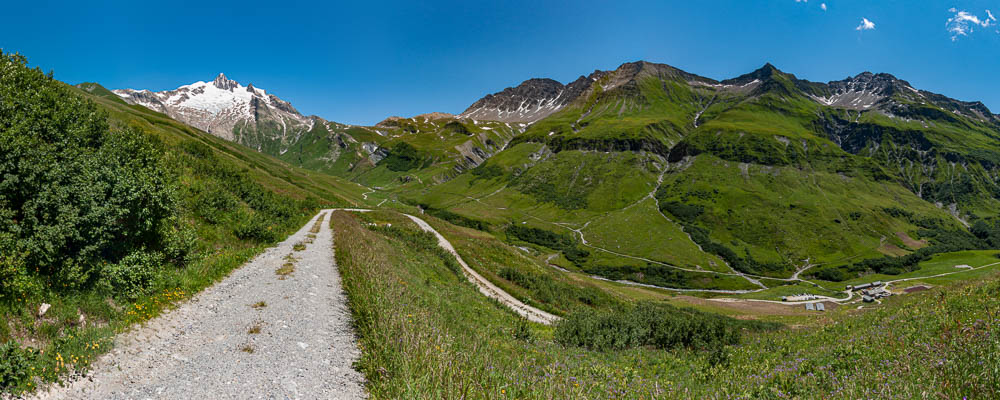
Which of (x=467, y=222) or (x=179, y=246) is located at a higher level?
(x=179, y=246)

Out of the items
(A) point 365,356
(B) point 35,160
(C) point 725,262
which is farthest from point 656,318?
(C) point 725,262

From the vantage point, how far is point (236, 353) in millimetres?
8500

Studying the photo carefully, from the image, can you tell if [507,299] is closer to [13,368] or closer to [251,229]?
[251,229]


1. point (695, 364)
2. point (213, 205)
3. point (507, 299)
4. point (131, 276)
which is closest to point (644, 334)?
point (695, 364)

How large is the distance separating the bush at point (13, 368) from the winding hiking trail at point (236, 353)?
16.3 inches

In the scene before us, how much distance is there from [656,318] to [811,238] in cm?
19347

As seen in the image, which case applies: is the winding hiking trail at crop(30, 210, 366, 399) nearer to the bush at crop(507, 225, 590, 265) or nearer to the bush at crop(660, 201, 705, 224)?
the bush at crop(507, 225, 590, 265)

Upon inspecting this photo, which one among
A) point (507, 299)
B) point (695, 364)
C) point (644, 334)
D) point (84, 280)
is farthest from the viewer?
point (507, 299)

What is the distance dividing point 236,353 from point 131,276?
5230 millimetres

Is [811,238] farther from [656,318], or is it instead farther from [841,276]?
[656,318]

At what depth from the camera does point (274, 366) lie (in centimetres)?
810

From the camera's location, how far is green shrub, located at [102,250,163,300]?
33.2ft

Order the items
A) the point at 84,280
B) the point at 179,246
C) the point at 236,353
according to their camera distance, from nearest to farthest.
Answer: the point at 236,353 < the point at 84,280 < the point at 179,246

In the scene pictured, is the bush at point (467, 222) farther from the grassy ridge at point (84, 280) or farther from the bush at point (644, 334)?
the bush at point (644, 334)
